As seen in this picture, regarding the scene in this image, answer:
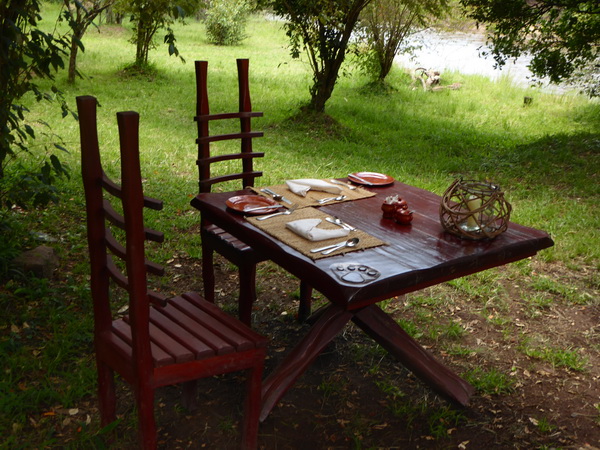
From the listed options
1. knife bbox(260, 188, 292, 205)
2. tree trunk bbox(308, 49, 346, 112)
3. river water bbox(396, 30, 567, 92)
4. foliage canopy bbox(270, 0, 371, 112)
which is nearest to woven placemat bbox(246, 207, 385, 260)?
knife bbox(260, 188, 292, 205)

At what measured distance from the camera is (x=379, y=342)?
9.06 feet

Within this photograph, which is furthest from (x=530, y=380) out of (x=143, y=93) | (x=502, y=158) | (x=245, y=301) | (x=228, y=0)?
(x=228, y=0)

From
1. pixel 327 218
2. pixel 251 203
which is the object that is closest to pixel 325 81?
pixel 251 203

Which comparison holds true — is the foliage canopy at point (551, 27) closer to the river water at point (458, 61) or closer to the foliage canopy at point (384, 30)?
the foliage canopy at point (384, 30)

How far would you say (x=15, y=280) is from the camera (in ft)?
11.9

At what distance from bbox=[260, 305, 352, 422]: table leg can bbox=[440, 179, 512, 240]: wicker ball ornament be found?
0.61 metres

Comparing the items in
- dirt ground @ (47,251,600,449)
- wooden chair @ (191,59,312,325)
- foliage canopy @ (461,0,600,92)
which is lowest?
dirt ground @ (47,251,600,449)

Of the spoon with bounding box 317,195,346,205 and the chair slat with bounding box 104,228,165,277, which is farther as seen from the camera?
the spoon with bounding box 317,195,346,205

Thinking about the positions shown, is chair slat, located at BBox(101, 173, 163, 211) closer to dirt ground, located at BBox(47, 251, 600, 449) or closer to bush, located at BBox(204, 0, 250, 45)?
dirt ground, located at BBox(47, 251, 600, 449)

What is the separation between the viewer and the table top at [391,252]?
6.82ft

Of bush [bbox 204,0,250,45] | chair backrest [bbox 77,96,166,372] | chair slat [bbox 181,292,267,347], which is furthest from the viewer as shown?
bush [bbox 204,0,250,45]

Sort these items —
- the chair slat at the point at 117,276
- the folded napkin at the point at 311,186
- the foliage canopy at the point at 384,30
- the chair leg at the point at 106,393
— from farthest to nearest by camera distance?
the foliage canopy at the point at 384,30 < the folded napkin at the point at 311,186 < the chair leg at the point at 106,393 < the chair slat at the point at 117,276

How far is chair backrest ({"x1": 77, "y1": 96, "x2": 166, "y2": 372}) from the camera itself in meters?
1.72

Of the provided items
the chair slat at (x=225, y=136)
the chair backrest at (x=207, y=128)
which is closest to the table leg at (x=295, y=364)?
the chair backrest at (x=207, y=128)
